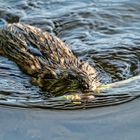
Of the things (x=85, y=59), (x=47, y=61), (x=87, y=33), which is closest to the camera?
(x=47, y=61)

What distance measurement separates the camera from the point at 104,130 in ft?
14.9

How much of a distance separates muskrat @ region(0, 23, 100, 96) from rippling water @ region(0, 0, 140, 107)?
15 cm

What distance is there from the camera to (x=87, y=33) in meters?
7.43

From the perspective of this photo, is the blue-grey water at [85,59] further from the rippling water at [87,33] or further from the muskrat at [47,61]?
the muskrat at [47,61]

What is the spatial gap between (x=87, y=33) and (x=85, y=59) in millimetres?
920

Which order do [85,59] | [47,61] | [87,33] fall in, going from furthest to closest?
[87,33]
[85,59]
[47,61]

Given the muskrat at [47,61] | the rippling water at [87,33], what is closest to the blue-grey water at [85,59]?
the rippling water at [87,33]

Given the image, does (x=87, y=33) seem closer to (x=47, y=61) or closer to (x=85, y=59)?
(x=85, y=59)

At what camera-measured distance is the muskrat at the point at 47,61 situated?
5.34 m

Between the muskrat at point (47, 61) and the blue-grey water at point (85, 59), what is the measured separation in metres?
0.16

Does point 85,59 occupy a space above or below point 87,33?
below

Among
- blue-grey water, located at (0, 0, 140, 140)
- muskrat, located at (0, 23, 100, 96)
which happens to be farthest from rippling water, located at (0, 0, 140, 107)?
muskrat, located at (0, 23, 100, 96)

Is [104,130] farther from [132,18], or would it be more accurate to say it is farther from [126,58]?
[132,18]

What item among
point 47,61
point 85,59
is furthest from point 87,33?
point 47,61
